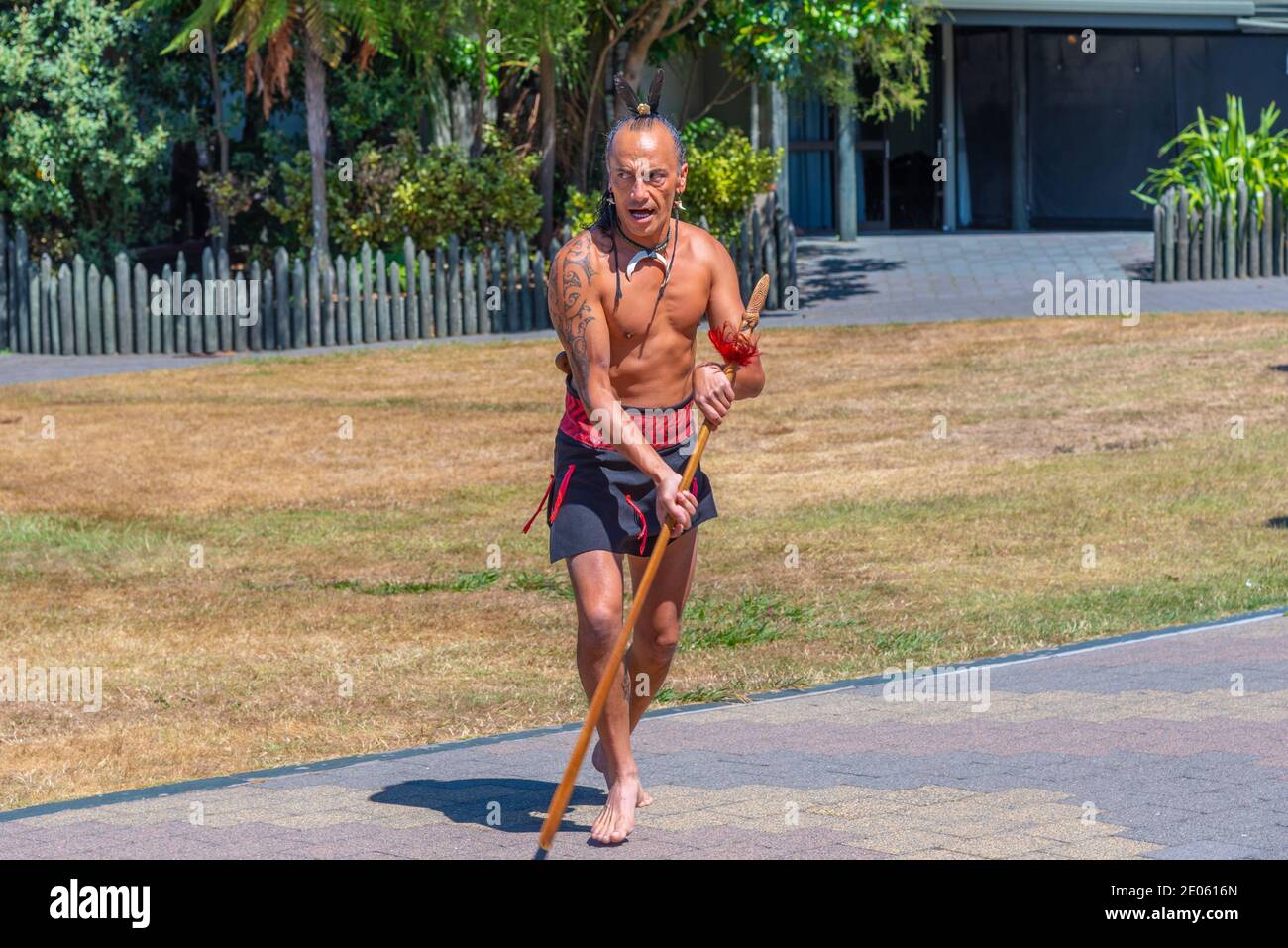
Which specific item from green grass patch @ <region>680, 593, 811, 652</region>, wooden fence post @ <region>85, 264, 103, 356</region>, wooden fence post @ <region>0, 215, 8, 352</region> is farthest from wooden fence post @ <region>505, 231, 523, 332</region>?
green grass patch @ <region>680, 593, 811, 652</region>

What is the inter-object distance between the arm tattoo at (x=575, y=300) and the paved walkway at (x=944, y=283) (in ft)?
41.8

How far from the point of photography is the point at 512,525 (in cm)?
1143

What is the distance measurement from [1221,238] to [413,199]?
909cm

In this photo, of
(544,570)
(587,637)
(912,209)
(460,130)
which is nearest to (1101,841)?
(587,637)

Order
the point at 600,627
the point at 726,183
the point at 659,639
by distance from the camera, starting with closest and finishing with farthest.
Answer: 1. the point at 600,627
2. the point at 659,639
3. the point at 726,183

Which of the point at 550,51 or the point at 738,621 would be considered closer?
the point at 738,621

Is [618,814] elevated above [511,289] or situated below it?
below

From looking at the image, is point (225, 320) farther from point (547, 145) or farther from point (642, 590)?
point (642, 590)

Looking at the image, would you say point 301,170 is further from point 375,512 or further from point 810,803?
point 810,803

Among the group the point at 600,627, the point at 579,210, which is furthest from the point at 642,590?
the point at 579,210

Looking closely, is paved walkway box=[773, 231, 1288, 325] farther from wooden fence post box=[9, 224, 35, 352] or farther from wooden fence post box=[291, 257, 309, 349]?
wooden fence post box=[9, 224, 35, 352]

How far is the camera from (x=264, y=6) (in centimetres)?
1912

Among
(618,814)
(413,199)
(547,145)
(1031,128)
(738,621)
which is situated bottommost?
(738,621)

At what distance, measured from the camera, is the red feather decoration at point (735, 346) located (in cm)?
537
